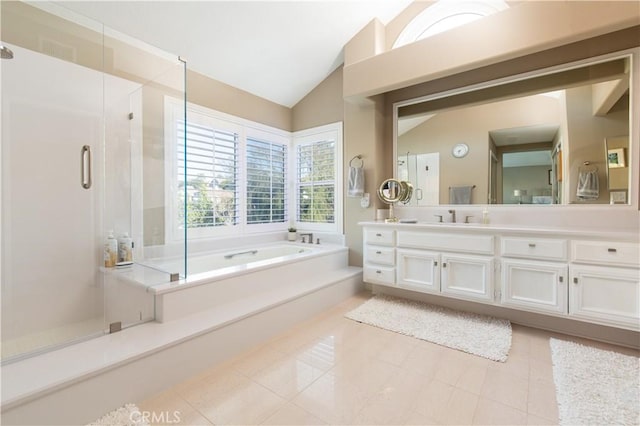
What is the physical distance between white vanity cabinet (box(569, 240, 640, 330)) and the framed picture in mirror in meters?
0.78

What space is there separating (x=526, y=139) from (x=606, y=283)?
4.56 feet

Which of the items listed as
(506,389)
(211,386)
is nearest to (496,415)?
(506,389)

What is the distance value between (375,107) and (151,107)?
8.00 feet

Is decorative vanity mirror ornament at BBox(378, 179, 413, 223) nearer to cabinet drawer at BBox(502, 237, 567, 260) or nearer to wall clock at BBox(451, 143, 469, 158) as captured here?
wall clock at BBox(451, 143, 469, 158)

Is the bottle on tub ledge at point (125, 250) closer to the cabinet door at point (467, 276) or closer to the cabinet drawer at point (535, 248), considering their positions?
the cabinet door at point (467, 276)

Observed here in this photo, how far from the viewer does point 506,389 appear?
1.67 m

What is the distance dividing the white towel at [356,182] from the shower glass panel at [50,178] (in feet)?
8.33

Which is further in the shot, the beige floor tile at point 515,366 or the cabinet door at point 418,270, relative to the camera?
the cabinet door at point 418,270

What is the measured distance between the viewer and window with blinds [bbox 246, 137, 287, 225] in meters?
3.76

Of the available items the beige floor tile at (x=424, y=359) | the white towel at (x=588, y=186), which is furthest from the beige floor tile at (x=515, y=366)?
the white towel at (x=588, y=186)

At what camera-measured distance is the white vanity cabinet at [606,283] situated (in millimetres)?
1936

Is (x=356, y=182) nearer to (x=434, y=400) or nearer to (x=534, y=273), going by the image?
(x=534, y=273)

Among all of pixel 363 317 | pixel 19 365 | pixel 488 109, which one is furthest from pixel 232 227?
pixel 488 109

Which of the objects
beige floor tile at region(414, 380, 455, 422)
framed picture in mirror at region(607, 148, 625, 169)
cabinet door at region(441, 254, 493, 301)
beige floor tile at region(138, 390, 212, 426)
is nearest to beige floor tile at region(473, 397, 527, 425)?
beige floor tile at region(414, 380, 455, 422)
